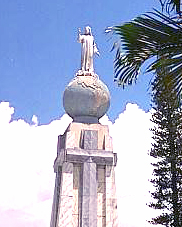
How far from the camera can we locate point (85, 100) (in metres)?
20.7

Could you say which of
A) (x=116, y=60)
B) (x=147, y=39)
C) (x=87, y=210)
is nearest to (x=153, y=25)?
(x=147, y=39)

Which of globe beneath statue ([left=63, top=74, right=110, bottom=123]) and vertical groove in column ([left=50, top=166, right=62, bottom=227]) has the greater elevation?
globe beneath statue ([left=63, top=74, right=110, bottom=123])

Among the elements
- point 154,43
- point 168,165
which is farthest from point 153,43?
point 168,165

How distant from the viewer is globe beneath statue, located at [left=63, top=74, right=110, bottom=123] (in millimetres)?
20719

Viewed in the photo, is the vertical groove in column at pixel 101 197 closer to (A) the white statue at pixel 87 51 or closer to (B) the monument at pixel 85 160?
(B) the monument at pixel 85 160

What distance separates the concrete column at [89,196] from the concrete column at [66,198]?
1.72 ft

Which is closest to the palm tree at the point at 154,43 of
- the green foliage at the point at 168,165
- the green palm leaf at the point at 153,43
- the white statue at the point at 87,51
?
the green palm leaf at the point at 153,43

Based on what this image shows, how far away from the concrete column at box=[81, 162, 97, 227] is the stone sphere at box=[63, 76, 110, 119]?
2.46 meters

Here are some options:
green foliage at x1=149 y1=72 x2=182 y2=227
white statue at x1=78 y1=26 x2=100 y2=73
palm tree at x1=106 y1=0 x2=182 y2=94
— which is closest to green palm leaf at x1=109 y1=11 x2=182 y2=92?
palm tree at x1=106 y1=0 x2=182 y2=94

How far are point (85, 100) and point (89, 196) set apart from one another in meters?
4.19

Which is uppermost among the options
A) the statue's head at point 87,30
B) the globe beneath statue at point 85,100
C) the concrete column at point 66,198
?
the statue's head at point 87,30

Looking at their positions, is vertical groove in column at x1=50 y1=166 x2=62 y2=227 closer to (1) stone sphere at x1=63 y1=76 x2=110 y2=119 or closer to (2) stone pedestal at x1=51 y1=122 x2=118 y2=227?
(2) stone pedestal at x1=51 y1=122 x2=118 y2=227

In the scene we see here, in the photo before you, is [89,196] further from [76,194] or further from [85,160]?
[85,160]

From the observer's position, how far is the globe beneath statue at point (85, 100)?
20.7m
